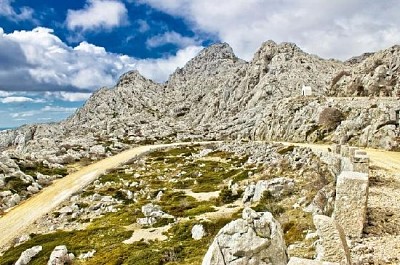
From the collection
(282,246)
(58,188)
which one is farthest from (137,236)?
(58,188)

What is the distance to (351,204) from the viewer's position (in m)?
16.9

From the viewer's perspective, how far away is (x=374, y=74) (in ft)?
277

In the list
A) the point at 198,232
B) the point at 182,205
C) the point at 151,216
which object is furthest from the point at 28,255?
the point at 182,205

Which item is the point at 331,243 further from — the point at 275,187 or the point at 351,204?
the point at 275,187

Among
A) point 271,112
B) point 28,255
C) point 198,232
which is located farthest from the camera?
point 271,112

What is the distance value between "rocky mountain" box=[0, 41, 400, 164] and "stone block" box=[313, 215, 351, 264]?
36.8 metres

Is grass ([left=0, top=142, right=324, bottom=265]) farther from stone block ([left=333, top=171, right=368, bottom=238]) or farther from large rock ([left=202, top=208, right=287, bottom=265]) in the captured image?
large rock ([left=202, top=208, right=287, bottom=265])

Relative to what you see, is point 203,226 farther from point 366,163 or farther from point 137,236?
point 366,163

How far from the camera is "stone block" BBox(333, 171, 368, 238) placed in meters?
16.7

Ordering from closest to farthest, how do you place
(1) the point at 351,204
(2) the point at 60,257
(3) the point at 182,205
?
(1) the point at 351,204 < (2) the point at 60,257 < (3) the point at 182,205

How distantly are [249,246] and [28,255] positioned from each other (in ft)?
92.0

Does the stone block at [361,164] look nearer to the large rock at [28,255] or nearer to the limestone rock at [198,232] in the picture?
the limestone rock at [198,232]

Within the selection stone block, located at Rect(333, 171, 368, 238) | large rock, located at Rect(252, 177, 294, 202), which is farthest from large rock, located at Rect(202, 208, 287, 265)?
large rock, located at Rect(252, 177, 294, 202)

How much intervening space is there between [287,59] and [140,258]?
5338 inches
